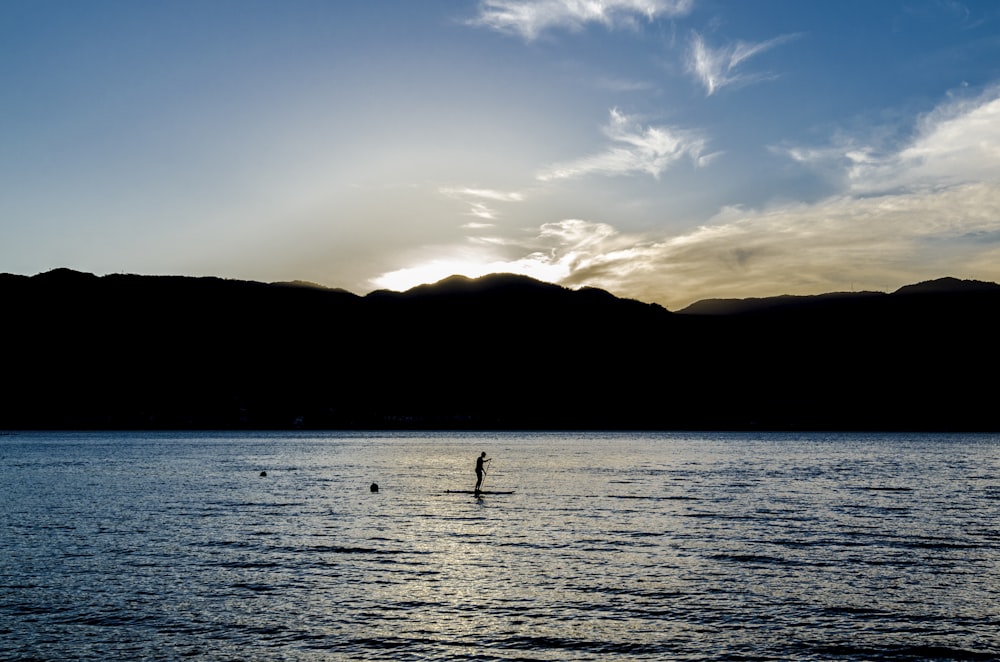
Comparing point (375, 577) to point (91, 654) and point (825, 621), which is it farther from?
point (825, 621)

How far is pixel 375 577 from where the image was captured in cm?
3177

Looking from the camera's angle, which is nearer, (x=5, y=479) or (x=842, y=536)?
(x=842, y=536)

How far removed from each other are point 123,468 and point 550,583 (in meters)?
94.3

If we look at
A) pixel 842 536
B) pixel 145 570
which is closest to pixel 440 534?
pixel 145 570

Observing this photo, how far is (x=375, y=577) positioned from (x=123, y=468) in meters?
A: 89.9

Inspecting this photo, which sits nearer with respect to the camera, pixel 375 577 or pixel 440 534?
pixel 375 577

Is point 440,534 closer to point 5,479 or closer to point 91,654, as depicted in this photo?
point 91,654

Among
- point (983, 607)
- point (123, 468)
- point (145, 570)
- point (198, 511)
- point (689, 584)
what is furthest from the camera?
point (123, 468)

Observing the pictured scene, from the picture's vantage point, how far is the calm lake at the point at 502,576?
23.0 meters

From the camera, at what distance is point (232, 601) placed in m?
28.0

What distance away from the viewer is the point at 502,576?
3206 centimetres

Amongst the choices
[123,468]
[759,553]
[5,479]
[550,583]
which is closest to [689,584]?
[550,583]

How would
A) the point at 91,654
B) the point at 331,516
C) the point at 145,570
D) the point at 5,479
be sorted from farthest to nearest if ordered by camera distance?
the point at 5,479
the point at 331,516
the point at 145,570
the point at 91,654

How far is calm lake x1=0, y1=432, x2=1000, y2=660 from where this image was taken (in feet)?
75.5
